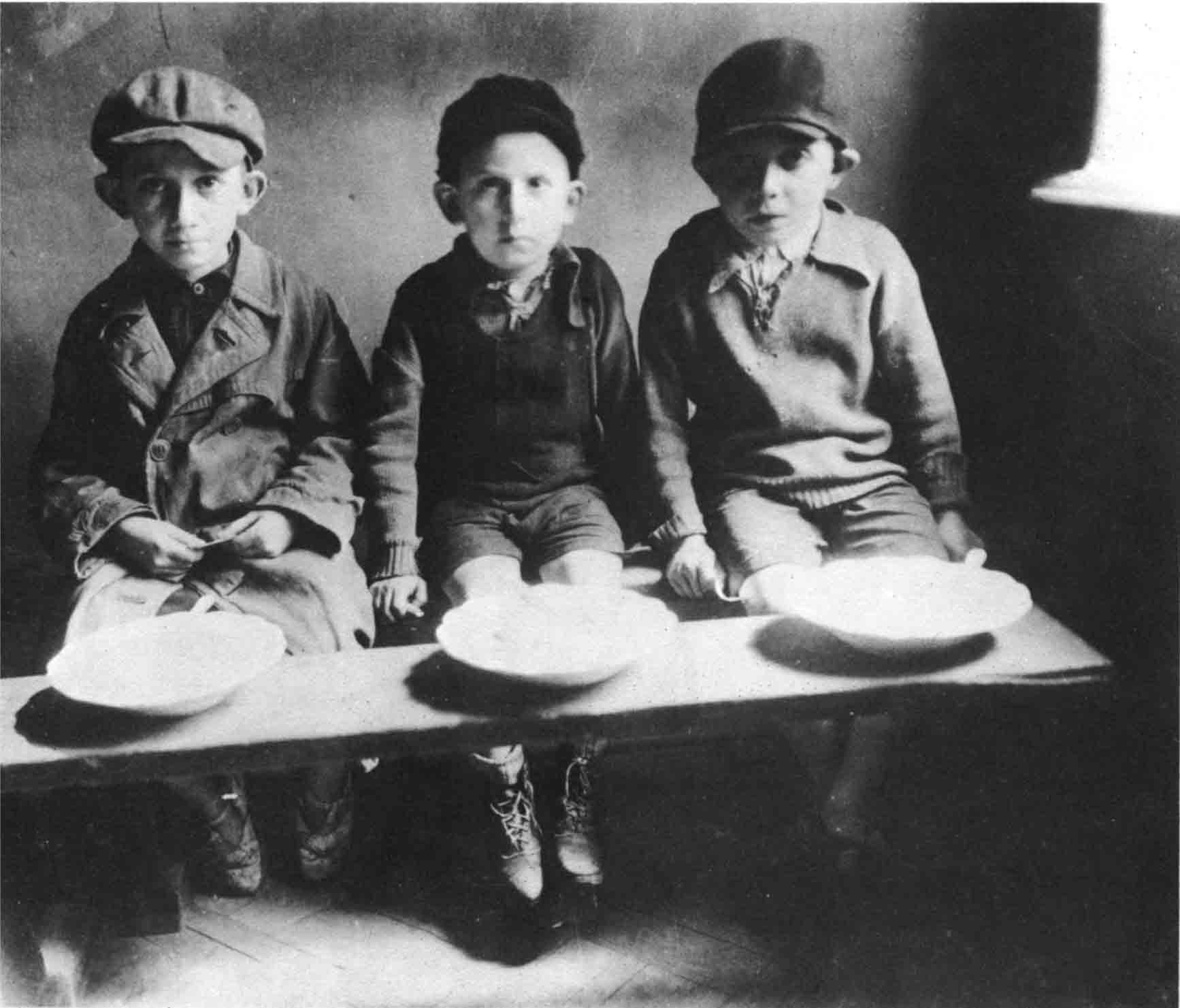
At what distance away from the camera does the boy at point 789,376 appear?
197 centimetres

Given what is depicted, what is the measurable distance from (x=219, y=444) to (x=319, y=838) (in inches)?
28.5

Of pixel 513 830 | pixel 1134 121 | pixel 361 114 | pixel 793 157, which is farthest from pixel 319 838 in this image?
pixel 1134 121

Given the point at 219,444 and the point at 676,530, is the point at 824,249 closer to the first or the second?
the point at 676,530

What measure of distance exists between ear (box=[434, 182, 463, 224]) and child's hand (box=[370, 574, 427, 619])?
2.20ft

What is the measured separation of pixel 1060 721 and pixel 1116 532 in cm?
42

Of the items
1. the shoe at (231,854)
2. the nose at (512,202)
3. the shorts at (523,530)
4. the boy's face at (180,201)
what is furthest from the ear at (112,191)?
the shoe at (231,854)

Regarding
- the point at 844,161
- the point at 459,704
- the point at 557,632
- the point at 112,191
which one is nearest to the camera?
the point at 459,704

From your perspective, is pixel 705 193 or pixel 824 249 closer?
pixel 824 249

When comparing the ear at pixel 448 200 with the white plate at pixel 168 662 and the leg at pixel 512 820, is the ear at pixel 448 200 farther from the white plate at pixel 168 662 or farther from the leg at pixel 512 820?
the white plate at pixel 168 662

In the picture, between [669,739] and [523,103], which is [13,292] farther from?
[669,739]

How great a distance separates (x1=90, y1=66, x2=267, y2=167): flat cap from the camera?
1824 millimetres

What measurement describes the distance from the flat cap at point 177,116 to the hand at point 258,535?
2.03 feet

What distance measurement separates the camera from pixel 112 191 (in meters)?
1.88

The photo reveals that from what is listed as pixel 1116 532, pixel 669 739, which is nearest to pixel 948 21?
pixel 1116 532
